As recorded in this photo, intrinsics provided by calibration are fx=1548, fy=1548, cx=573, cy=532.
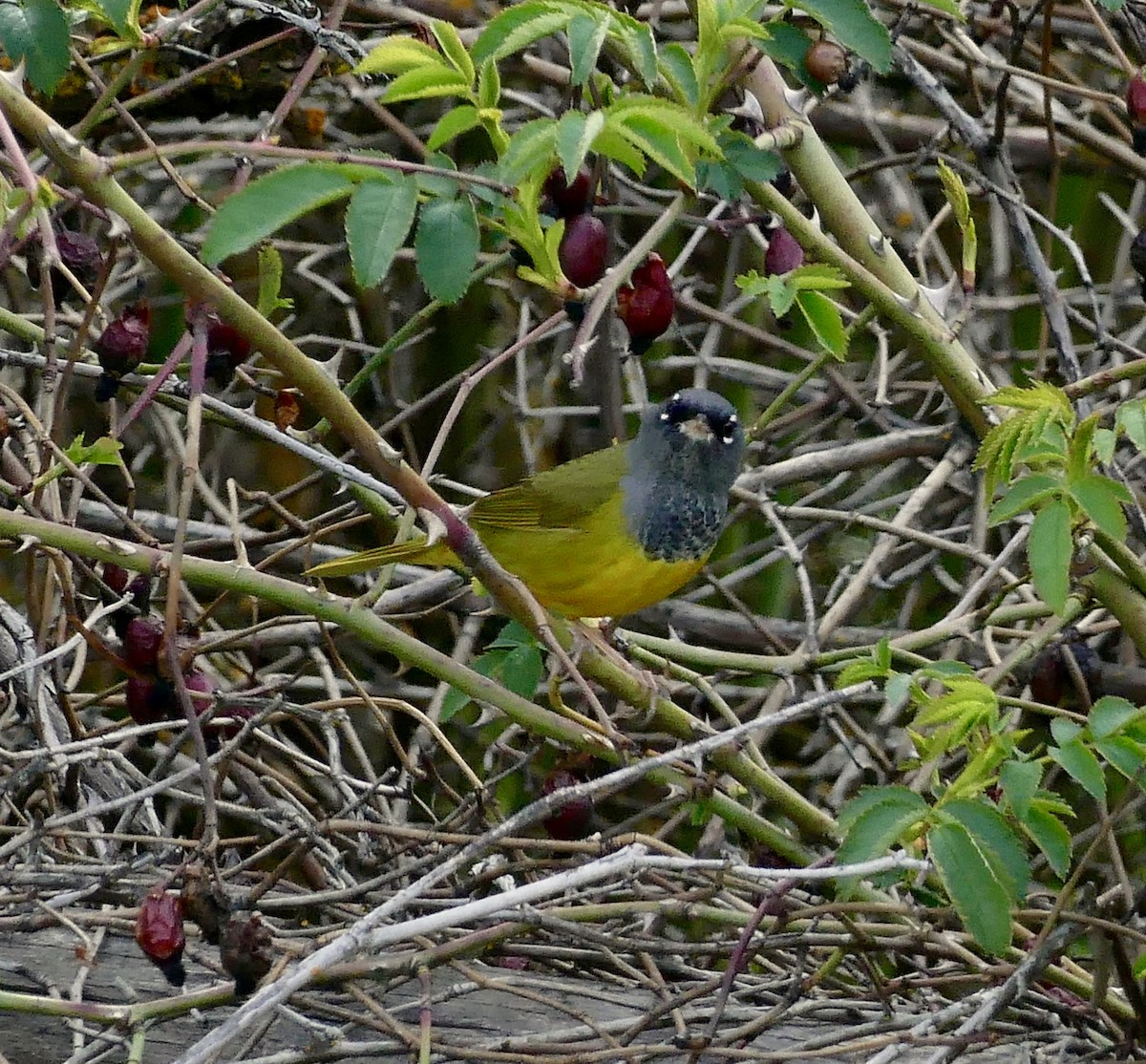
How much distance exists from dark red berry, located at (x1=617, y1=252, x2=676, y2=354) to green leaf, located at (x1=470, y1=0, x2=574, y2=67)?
609 millimetres

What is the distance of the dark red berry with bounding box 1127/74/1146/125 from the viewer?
2645 millimetres

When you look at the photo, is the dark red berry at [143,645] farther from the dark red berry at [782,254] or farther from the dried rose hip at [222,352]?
the dark red berry at [782,254]

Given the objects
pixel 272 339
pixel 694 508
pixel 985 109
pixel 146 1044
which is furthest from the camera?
pixel 985 109

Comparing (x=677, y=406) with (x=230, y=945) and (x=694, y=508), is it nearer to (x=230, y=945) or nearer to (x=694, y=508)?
(x=694, y=508)

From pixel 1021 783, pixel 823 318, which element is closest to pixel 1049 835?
pixel 1021 783

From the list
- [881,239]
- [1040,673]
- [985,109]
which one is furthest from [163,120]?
[1040,673]

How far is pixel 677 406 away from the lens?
147 inches

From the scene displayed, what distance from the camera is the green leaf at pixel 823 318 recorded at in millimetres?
2402

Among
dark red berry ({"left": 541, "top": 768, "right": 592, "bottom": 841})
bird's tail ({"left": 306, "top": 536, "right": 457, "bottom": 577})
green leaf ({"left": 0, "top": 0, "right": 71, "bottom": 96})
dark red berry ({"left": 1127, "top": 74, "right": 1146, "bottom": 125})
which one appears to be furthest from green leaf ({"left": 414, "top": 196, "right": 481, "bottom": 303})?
dark red berry ({"left": 1127, "top": 74, "right": 1146, "bottom": 125})

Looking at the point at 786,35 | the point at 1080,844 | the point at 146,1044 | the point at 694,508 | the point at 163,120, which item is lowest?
the point at 1080,844

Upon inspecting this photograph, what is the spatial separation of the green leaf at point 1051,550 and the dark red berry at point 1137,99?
900 mm

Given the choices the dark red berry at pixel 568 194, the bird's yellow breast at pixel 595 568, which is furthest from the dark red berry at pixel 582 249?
the bird's yellow breast at pixel 595 568

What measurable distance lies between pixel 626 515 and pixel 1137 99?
4.94 feet

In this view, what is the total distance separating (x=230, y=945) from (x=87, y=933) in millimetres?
772
